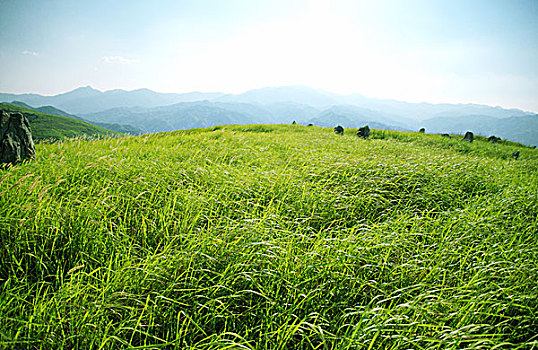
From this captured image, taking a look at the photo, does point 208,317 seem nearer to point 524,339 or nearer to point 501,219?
point 524,339

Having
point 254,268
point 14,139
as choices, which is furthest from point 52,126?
point 254,268

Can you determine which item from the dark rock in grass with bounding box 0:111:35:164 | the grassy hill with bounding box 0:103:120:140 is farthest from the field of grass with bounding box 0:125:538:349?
the grassy hill with bounding box 0:103:120:140

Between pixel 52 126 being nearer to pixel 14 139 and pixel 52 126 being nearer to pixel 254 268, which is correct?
pixel 14 139

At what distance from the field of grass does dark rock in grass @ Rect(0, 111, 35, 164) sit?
1691 mm

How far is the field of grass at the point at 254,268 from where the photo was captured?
1.85 m

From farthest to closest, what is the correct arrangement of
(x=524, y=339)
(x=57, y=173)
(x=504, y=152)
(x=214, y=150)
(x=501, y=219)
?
(x=504, y=152) → (x=214, y=150) → (x=57, y=173) → (x=501, y=219) → (x=524, y=339)

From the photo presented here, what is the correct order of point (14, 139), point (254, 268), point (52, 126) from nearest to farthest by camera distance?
point (254, 268) → point (14, 139) → point (52, 126)

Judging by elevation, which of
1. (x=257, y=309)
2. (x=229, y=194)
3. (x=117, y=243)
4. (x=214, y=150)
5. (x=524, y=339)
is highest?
(x=214, y=150)

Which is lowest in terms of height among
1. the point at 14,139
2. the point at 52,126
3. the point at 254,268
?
the point at 254,268

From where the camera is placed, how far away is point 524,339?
2.04 m

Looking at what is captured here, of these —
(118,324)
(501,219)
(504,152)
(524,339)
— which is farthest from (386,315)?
(504,152)

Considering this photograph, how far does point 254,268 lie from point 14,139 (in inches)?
281

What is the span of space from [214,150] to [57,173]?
3.52 meters

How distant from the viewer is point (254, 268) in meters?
2.44
